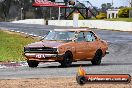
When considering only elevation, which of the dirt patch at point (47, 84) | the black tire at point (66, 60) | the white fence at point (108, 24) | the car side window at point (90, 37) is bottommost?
the white fence at point (108, 24)

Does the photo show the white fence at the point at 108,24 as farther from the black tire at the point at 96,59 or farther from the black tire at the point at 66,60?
the black tire at the point at 66,60

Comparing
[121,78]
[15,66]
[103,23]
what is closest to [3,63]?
[15,66]

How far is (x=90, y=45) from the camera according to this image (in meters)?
20.6

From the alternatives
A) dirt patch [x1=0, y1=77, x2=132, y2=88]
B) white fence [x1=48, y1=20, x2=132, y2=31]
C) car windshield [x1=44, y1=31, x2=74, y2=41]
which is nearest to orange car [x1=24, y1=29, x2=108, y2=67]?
car windshield [x1=44, y1=31, x2=74, y2=41]

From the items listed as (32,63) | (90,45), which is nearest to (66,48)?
(32,63)

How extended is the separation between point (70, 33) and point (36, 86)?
8.20 metres

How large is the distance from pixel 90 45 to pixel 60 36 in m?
1.34

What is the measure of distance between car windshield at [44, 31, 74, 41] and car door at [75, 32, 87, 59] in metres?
0.31

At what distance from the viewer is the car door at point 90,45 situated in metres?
20.5

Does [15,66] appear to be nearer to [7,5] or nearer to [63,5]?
[63,5]

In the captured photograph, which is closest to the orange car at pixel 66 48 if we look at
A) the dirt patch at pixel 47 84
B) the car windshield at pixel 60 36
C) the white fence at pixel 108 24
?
the car windshield at pixel 60 36

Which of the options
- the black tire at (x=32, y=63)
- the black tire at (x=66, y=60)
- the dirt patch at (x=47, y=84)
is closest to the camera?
the dirt patch at (x=47, y=84)

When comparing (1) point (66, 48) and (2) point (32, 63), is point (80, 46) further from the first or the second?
(2) point (32, 63)

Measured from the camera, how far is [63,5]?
118188 millimetres
